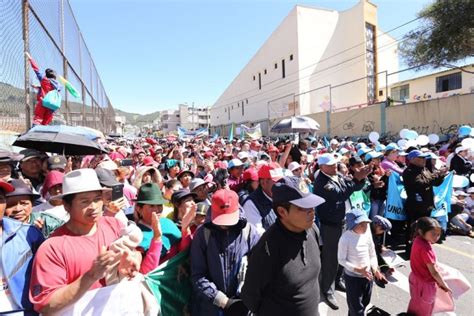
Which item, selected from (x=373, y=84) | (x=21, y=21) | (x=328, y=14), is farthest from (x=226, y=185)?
(x=328, y=14)

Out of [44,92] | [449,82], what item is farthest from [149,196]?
[449,82]

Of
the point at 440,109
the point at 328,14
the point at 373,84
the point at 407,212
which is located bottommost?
the point at 407,212

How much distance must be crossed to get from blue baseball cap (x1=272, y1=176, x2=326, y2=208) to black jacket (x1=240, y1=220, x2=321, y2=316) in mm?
206

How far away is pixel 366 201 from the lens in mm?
5625

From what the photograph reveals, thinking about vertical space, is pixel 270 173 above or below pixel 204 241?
above

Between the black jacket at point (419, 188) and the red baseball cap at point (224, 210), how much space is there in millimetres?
3980

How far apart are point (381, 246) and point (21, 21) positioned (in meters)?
6.44

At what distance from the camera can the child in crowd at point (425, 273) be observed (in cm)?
299

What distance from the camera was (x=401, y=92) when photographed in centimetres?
3959

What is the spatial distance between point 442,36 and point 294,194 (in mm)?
19160

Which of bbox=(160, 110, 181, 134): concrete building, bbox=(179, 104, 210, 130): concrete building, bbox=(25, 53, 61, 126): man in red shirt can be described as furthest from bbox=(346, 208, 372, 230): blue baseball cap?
bbox=(160, 110, 181, 134): concrete building

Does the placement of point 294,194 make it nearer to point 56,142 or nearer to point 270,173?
point 270,173

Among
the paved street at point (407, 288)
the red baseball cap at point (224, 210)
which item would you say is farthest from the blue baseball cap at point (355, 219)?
the red baseball cap at point (224, 210)

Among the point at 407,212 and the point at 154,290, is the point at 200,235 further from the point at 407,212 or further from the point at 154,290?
the point at 407,212
